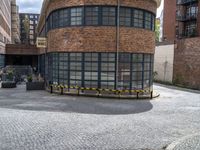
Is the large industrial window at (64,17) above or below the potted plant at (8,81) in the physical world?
above

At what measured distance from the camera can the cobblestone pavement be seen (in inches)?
366

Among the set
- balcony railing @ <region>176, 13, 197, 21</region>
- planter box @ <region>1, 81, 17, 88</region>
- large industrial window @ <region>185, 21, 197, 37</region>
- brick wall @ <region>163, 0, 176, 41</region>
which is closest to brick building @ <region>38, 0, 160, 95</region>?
planter box @ <region>1, 81, 17, 88</region>

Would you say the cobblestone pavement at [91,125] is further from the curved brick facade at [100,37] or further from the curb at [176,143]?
the curved brick facade at [100,37]

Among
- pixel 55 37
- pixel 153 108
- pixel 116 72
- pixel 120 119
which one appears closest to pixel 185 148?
pixel 120 119

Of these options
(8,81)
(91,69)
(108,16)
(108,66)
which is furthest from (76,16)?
(8,81)

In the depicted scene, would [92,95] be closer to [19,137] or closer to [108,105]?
[108,105]

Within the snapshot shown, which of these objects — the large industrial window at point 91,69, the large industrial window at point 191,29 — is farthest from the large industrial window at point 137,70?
the large industrial window at point 191,29

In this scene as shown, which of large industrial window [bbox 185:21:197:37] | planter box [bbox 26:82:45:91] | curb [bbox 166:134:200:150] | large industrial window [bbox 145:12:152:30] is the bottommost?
curb [bbox 166:134:200:150]

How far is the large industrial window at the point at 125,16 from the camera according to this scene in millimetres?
20391

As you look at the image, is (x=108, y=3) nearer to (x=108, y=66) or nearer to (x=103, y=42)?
(x=103, y=42)

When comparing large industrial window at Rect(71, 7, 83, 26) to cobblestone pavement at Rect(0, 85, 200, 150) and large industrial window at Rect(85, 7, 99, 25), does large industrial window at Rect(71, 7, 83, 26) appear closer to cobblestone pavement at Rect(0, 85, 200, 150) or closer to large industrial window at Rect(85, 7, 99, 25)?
large industrial window at Rect(85, 7, 99, 25)

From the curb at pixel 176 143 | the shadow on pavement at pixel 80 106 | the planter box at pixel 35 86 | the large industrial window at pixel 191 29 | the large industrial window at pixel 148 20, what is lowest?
the curb at pixel 176 143

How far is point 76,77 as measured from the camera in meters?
21.1

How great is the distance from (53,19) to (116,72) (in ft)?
26.2
